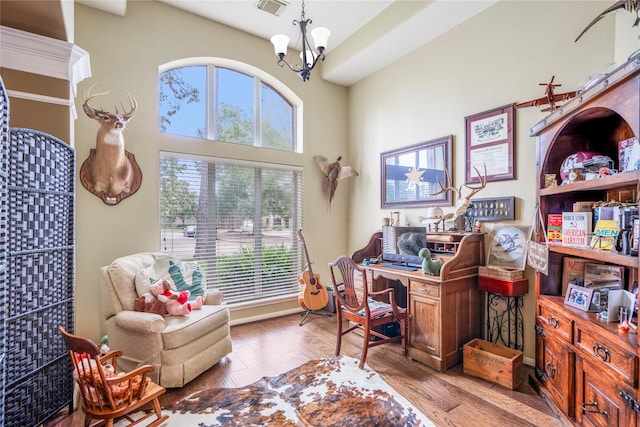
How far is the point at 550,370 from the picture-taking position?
2.09 meters

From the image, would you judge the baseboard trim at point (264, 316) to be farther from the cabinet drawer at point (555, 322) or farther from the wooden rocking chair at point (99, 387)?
the cabinet drawer at point (555, 322)

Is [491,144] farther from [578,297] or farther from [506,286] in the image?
[578,297]

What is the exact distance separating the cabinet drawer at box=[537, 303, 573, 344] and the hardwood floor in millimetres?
548

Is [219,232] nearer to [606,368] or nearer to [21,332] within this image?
[21,332]

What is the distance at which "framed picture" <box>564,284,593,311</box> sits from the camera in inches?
74.8

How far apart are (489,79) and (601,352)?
252 centimetres

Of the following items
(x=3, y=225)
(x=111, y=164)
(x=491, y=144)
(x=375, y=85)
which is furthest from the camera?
(x=375, y=85)

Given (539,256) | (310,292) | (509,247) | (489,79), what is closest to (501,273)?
(509,247)

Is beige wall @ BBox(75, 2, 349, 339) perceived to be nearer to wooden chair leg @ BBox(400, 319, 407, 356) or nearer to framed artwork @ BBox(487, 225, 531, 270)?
wooden chair leg @ BBox(400, 319, 407, 356)

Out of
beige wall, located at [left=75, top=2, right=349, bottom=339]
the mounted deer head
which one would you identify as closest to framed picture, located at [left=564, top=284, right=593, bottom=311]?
the mounted deer head

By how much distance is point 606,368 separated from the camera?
156cm

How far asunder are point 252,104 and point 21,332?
10.7 ft

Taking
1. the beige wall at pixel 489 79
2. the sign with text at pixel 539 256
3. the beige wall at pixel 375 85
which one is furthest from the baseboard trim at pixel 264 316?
the sign with text at pixel 539 256

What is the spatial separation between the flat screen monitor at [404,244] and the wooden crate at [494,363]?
35.7 inches
